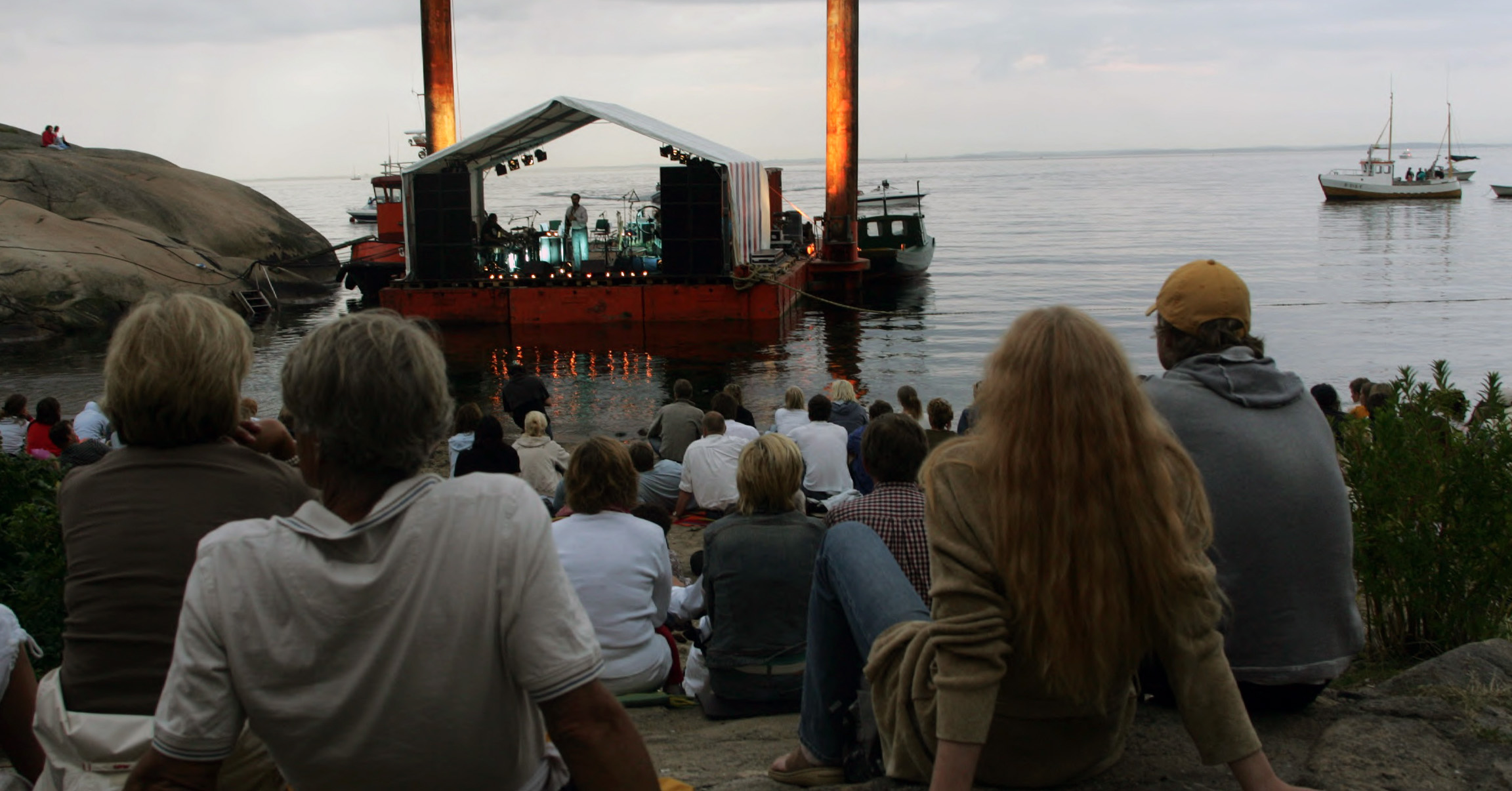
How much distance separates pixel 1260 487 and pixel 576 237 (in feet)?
76.3

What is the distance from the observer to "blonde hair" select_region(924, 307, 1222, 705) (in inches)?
85.3

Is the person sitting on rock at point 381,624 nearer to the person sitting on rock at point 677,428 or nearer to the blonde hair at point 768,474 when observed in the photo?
the blonde hair at point 768,474

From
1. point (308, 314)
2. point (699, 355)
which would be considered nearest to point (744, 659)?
point (699, 355)

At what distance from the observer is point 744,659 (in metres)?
4.41

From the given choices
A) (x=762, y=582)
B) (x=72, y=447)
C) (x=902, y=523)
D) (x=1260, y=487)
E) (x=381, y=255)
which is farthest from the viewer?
(x=381, y=255)

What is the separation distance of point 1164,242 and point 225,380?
54107mm

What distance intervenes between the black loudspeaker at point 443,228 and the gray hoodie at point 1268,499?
2138 cm

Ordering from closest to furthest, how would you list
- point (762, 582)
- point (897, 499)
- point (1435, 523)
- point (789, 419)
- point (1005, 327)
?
point (897, 499) < point (1435, 523) < point (762, 582) < point (1005, 327) < point (789, 419)

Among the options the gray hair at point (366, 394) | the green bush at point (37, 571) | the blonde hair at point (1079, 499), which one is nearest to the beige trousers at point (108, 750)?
the gray hair at point (366, 394)

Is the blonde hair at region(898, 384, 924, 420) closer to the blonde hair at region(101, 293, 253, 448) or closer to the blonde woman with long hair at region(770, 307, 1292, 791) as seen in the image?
the blonde woman with long hair at region(770, 307, 1292, 791)

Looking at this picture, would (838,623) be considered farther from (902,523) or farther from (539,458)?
(539,458)

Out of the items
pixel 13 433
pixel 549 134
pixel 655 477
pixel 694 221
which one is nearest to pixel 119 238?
pixel 549 134

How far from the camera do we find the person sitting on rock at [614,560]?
14.6ft

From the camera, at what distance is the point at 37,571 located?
3908 millimetres
